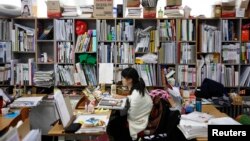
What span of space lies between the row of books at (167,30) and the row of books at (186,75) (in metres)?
0.50

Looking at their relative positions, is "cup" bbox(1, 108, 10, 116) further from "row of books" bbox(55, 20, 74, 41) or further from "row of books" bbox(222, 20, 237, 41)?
"row of books" bbox(222, 20, 237, 41)

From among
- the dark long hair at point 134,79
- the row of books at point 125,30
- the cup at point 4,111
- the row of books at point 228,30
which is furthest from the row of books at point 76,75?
the row of books at point 228,30

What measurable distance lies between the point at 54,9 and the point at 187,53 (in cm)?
225

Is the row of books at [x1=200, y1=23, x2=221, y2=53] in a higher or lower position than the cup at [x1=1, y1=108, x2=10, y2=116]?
higher

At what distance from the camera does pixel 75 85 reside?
17.2 ft

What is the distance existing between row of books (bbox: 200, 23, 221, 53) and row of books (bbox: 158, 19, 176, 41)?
0.45m

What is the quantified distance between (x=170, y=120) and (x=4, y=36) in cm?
330

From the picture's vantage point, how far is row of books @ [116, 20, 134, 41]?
5.09 m

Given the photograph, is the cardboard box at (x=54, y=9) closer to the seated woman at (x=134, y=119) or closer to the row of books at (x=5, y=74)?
the row of books at (x=5, y=74)

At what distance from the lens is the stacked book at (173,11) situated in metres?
5.00

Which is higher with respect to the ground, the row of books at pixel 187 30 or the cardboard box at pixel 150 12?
the cardboard box at pixel 150 12

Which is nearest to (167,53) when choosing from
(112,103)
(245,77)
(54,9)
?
(245,77)

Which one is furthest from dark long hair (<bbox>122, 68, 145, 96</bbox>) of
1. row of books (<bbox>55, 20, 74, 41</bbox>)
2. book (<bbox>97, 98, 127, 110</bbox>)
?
row of books (<bbox>55, 20, 74, 41</bbox>)

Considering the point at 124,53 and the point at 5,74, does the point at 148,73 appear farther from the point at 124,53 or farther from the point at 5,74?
the point at 5,74
